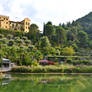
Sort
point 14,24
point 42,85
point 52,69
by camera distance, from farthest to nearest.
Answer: point 14,24, point 52,69, point 42,85

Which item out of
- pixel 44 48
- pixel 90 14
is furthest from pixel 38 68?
pixel 90 14

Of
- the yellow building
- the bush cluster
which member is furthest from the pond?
the yellow building

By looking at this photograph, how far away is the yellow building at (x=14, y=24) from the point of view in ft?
182

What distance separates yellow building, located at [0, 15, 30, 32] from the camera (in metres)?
55.5

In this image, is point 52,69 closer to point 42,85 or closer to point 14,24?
point 42,85

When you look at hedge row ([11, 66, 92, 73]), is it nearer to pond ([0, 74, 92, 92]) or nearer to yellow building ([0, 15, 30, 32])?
pond ([0, 74, 92, 92])

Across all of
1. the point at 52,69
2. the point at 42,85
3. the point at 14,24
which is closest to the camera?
the point at 42,85

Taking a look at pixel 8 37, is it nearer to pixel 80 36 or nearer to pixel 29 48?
pixel 29 48

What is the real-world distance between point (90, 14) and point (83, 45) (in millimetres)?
75562

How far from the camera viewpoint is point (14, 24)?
58.6 m

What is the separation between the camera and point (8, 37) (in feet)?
164

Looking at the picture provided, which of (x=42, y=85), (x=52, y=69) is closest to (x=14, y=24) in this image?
(x=52, y=69)

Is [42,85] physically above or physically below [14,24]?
below

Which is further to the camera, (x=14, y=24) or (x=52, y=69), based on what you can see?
(x=14, y=24)
